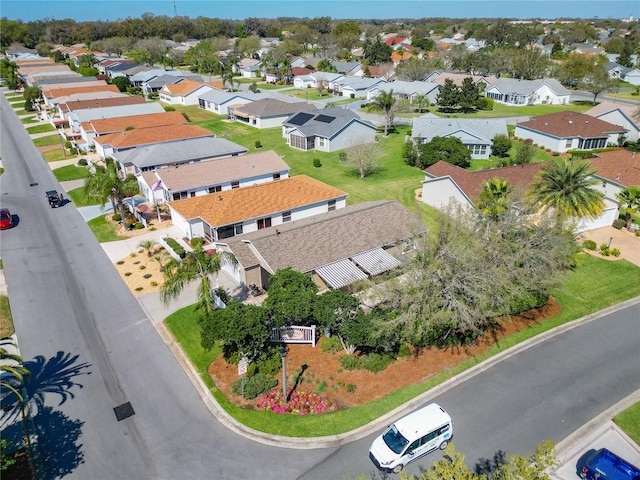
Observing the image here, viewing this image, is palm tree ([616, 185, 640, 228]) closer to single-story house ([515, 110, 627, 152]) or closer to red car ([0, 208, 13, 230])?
single-story house ([515, 110, 627, 152])

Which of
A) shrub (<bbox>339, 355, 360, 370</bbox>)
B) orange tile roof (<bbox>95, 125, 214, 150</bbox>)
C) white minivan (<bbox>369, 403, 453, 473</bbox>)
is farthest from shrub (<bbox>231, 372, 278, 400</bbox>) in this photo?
orange tile roof (<bbox>95, 125, 214, 150</bbox>)

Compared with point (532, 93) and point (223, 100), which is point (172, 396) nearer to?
point (223, 100)

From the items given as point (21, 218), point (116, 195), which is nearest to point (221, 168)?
point (116, 195)

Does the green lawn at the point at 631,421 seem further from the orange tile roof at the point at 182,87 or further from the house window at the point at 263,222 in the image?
the orange tile roof at the point at 182,87

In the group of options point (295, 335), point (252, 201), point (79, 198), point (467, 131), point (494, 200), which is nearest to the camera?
point (295, 335)

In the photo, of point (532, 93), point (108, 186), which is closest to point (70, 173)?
point (108, 186)

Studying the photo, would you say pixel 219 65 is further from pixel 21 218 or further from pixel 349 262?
pixel 349 262

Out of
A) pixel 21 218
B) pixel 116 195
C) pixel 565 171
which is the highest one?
pixel 565 171
